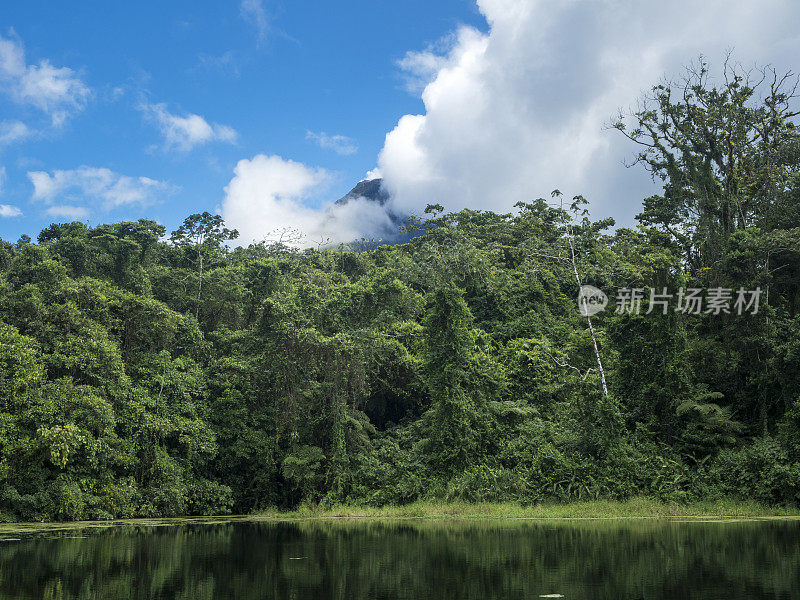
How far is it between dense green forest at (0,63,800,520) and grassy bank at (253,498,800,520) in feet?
2.32

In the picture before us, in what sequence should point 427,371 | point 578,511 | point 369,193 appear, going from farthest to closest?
point 369,193
point 427,371
point 578,511

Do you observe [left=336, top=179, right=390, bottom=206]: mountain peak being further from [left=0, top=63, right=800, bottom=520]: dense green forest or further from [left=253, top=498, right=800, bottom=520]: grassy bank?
[left=253, top=498, right=800, bottom=520]: grassy bank

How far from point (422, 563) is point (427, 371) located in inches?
646

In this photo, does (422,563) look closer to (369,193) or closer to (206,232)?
(206,232)

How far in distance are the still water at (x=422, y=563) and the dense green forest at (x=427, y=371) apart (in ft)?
19.8

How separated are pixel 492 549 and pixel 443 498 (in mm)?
12132

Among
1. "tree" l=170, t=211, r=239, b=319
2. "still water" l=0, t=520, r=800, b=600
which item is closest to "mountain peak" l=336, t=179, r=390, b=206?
"tree" l=170, t=211, r=239, b=319

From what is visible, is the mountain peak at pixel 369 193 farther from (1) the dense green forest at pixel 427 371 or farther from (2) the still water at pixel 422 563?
(2) the still water at pixel 422 563

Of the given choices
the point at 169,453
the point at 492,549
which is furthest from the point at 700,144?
the point at 169,453

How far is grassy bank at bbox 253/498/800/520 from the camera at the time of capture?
18.7 m

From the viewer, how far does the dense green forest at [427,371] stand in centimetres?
2159

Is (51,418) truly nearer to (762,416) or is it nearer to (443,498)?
(443,498)

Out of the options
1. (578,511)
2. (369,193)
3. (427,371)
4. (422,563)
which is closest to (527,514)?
(578,511)

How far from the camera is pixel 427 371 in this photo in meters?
26.2
